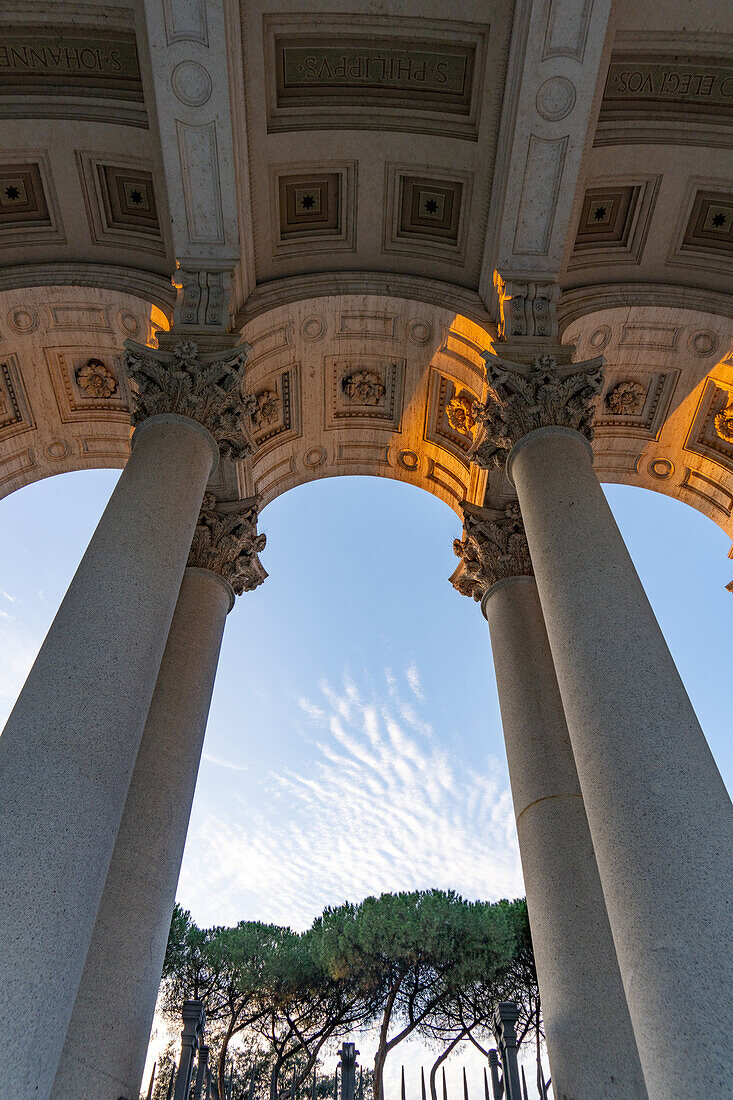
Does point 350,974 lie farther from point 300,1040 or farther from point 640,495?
point 640,495

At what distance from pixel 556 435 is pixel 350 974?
1386 inches

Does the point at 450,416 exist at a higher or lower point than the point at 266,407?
higher

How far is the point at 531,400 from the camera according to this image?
12.7 meters

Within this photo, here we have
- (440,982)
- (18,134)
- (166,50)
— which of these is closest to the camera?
(166,50)

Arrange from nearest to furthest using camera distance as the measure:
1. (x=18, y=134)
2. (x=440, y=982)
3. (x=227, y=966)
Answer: (x=18, y=134), (x=440, y=982), (x=227, y=966)

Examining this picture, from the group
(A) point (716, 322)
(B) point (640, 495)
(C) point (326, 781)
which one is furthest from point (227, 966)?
(A) point (716, 322)

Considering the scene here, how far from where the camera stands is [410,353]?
17125mm

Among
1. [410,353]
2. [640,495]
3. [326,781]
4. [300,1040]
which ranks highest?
[640,495]

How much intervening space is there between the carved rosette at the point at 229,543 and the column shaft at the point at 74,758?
14.5 ft

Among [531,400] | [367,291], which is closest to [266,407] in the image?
[367,291]

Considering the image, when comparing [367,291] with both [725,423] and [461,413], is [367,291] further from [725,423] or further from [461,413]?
[725,423]

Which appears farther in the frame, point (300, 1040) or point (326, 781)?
point (326, 781)

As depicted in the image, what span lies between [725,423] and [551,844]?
11.3 metres

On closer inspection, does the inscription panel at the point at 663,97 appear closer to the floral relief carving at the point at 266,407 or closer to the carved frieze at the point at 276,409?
the carved frieze at the point at 276,409
